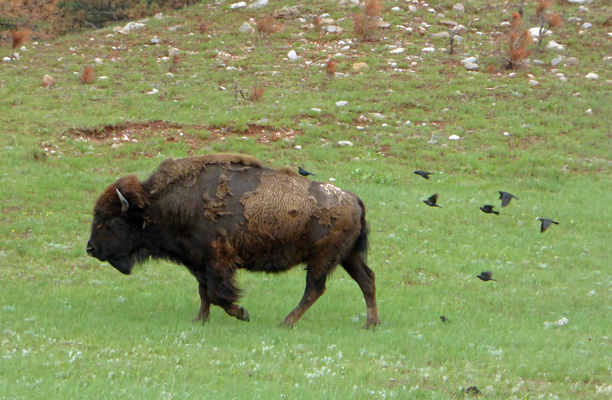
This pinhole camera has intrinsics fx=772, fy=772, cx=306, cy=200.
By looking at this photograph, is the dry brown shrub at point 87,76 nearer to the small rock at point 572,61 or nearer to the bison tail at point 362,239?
the bison tail at point 362,239

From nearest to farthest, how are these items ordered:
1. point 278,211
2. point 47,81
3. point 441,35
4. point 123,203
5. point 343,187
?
point 278,211, point 123,203, point 343,187, point 47,81, point 441,35

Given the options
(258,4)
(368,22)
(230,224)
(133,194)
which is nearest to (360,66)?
(368,22)

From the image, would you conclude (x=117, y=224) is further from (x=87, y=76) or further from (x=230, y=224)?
(x=87, y=76)

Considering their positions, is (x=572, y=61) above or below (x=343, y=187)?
below

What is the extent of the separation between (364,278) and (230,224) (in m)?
1.87

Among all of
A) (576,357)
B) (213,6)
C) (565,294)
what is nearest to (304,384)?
(576,357)

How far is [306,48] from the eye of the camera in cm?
2520

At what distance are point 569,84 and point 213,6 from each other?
1304 centimetres

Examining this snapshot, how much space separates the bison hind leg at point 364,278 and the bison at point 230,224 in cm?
1

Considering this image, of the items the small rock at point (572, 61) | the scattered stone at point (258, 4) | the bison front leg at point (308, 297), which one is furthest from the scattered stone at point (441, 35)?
the bison front leg at point (308, 297)

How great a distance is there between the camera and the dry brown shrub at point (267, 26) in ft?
84.6

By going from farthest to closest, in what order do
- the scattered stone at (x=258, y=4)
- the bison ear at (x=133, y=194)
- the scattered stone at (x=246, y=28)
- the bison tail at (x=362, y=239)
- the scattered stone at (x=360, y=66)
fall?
1. the scattered stone at (x=258, y=4)
2. the scattered stone at (x=246, y=28)
3. the scattered stone at (x=360, y=66)
4. the bison tail at (x=362, y=239)
5. the bison ear at (x=133, y=194)

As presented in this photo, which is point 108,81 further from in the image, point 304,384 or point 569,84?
point 304,384

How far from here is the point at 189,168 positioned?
31.0ft
